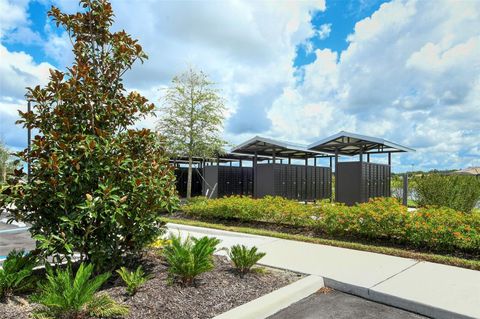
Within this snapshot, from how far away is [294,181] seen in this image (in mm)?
16031

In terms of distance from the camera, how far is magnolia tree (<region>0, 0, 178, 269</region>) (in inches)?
161

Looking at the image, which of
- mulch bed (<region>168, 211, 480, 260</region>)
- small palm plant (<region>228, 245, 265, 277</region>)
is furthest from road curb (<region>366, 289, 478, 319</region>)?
mulch bed (<region>168, 211, 480, 260</region>)

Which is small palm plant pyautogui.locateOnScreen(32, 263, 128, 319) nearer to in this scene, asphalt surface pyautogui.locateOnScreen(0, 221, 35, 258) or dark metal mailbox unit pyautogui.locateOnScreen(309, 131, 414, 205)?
asphalt surface pyautogui.locateOnScreen(0, 221, 35, 258)

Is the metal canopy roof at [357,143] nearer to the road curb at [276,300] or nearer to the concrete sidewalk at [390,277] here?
the concrete sidewalk at [390,277]

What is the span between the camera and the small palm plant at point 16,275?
12.8 feet

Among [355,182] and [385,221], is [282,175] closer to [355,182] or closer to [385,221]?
[355,182]

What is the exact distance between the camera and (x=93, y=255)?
4.26 m

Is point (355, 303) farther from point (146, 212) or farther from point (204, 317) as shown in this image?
point (146, 212)

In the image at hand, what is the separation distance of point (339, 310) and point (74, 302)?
9.33 feet

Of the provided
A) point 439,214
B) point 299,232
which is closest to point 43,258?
point 299,232

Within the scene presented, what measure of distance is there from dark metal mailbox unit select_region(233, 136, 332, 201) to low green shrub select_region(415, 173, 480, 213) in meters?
5.03

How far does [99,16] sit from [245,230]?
579 centimetres

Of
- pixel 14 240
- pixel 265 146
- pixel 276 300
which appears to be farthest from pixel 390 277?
pixel 265 146

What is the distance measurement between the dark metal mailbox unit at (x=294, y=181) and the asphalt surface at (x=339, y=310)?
10.4 meters
